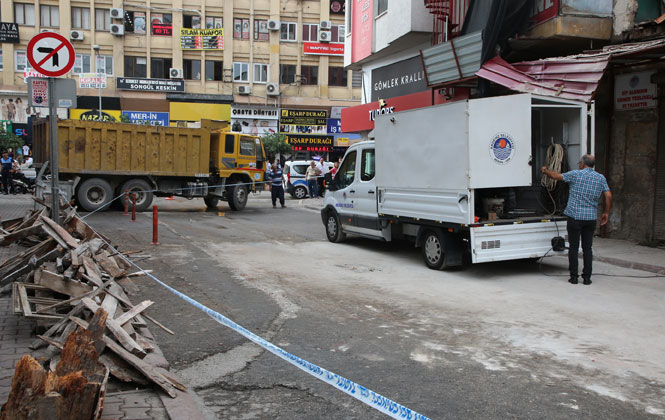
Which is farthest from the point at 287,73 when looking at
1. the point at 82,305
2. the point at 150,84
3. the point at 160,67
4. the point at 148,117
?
the point at 82,305

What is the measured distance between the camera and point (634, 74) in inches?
462

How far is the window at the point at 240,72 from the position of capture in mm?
41469

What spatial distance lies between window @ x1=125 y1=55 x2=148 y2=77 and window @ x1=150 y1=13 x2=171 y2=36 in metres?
2.19

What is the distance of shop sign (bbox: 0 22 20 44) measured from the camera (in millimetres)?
37781

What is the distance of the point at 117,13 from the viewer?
38.9 meters

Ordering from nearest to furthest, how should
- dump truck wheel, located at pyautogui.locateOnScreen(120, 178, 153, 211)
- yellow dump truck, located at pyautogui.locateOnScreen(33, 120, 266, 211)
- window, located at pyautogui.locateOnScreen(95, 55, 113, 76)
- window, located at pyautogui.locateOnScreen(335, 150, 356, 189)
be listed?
window, located at pyautogui.locateOnScreen(335, 150, 356, 189) → yellow dump truck, located at pyautogui.locateOnScreen(33, 120, 266, 211) → dump truck wheel, located at pyautogui.locateOnScreen(120, 178, 153, 211) → window, located at pyautogui.locateOnScreen(95, 55, 113, 76)

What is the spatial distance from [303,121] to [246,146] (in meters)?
22.6

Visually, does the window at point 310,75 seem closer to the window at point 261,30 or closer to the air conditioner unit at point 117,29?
the window at point 261,30

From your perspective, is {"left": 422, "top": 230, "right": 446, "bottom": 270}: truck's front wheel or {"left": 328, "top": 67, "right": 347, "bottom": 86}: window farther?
{"left": 328, "top": 67, "right": 347, "bottom": 86}: window

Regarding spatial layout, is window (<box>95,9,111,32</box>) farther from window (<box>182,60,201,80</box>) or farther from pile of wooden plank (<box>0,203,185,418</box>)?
pile of wooden plank (<box>0,203,185,418</box>)

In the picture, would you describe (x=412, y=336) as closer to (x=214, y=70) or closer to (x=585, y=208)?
(x=585, y=208)

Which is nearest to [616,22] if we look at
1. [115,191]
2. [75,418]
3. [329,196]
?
[329,196]

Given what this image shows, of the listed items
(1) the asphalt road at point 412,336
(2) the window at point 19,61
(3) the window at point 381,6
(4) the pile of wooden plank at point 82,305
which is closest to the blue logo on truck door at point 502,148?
(1) the asphalt road at point 412,336

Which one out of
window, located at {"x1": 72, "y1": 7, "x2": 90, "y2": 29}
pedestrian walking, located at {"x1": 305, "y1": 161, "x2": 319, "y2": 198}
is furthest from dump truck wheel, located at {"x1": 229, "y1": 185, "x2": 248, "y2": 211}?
window, located at {"x1": 72, "y1": 7, "x2": 90, "y2": 29}
